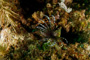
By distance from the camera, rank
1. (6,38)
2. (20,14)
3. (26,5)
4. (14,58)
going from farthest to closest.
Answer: (26,5)
(20,14)
(6,38)
(14,58)

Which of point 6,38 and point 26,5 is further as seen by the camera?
point 26,5

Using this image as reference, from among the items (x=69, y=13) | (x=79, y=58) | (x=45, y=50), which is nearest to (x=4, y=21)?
(x=45, y=50)

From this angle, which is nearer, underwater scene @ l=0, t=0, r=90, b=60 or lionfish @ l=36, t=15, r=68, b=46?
underwater scene @ l=0, t=0, r=90, b=60

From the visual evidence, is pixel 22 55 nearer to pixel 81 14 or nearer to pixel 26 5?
pixel 26 5

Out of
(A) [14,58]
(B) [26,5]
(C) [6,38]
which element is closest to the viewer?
(A) [14,58]

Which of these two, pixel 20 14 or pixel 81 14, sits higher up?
pixel 20 14

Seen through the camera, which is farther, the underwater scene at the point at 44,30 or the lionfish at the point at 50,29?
the lionfish at the point at 50,29
